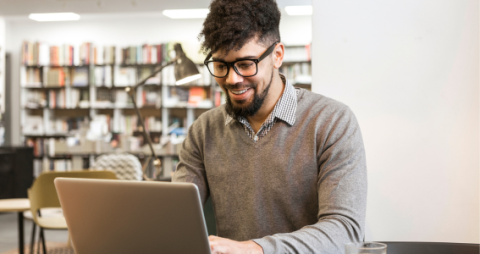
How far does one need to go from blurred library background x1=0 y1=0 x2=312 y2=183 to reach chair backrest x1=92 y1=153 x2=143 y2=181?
204 cm

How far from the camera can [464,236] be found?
163cm

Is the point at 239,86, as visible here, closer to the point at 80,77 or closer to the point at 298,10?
the point at 298,10

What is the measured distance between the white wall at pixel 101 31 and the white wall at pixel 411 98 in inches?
185

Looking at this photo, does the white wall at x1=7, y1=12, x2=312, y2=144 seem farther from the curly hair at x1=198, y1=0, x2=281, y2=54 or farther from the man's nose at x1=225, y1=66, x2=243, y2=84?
the man's nose at x1=225, y1=66, x2=243, y2=84

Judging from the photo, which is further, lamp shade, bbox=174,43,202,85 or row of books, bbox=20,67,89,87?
row of books, bbox=20,67,89,87

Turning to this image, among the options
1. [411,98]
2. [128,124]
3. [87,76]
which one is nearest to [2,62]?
[87,76]

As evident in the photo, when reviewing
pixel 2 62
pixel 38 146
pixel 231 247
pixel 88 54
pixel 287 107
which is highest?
pixel 88 54

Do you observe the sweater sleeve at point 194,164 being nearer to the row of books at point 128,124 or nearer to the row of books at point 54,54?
the row of books at point 128,124

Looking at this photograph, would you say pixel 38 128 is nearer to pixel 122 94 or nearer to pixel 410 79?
pixel 122 94

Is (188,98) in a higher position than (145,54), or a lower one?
lower

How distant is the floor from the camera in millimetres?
4340

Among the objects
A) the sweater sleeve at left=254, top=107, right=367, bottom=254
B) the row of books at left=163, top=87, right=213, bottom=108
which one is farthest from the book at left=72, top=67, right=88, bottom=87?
the sweater sleeve at left=254, top=107, right=367, bottom=254

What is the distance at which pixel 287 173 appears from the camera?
52.0 inches

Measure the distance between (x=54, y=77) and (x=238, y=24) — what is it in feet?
19.7
